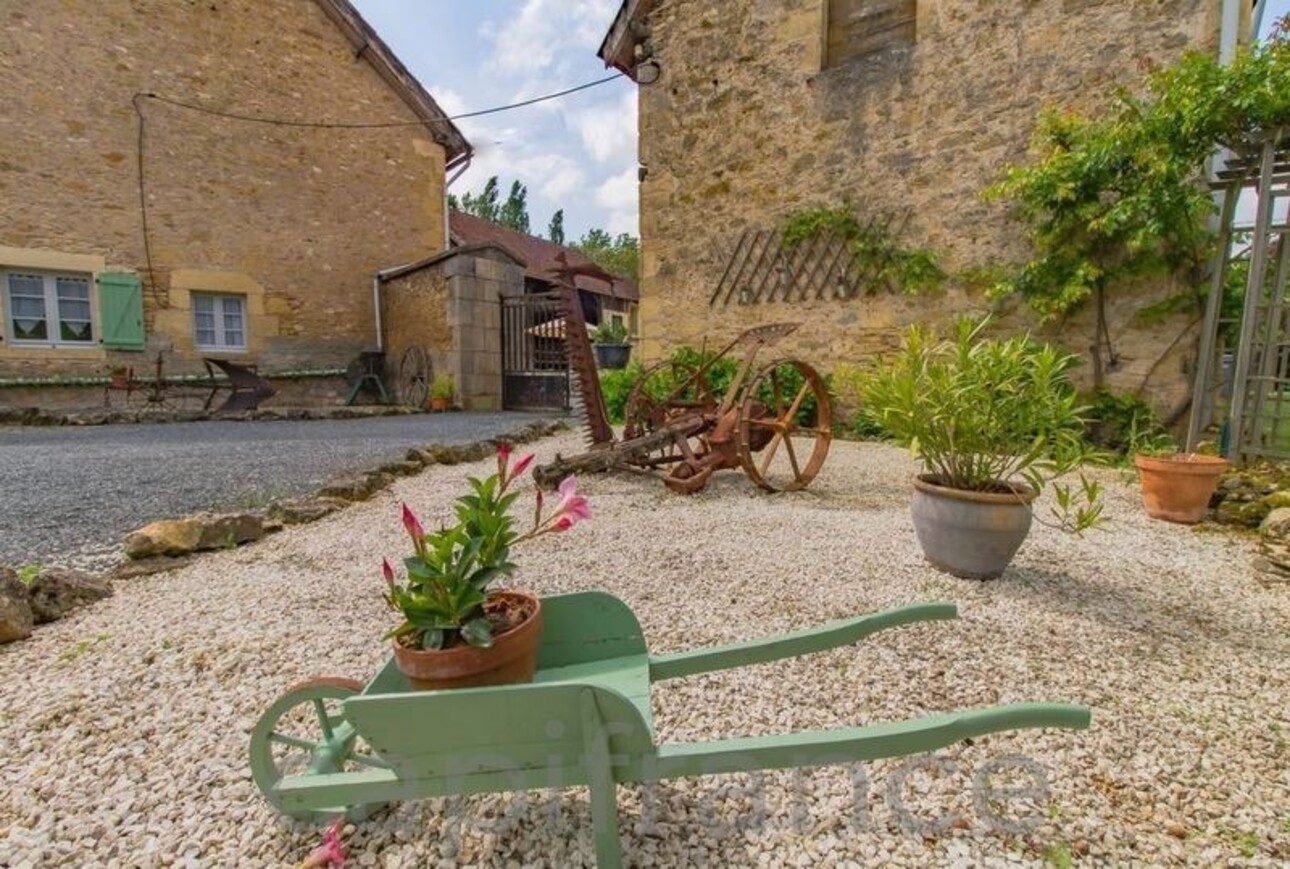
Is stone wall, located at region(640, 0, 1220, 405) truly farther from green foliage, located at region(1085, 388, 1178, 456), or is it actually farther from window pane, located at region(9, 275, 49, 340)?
window pane, located at region(9, 275, 49, 340)

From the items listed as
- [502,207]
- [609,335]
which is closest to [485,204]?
[502,207]

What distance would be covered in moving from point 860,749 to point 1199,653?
1627mm

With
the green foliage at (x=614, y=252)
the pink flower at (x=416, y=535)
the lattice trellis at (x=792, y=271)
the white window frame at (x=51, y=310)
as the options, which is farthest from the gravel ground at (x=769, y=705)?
the green foliage at (x=614, y=252)

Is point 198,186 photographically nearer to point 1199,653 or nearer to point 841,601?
point 841,601

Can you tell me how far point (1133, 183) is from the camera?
4812 mm

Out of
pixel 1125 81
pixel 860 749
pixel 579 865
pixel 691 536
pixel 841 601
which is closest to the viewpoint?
pixel 860 749

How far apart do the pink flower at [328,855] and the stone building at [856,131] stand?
639 centimetres

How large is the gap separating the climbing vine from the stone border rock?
18.8 ft

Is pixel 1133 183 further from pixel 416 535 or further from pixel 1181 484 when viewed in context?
pixel 416 535

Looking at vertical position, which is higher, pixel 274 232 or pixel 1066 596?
pixel 274 232

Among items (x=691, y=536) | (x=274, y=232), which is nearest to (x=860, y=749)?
(x=691, y=536)

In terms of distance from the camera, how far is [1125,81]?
5070 mm

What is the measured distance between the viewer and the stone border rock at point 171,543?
195 centimetres

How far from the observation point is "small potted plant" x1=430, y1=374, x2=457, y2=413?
30.4 ft
